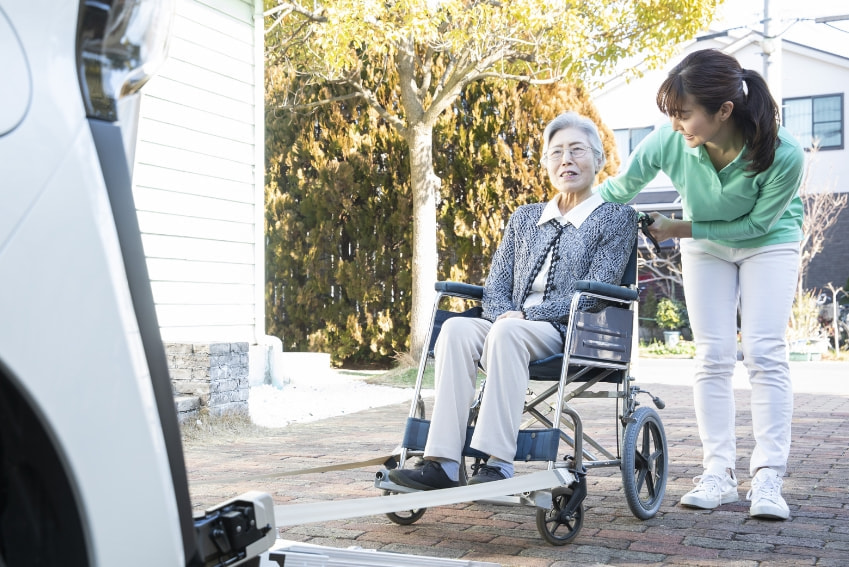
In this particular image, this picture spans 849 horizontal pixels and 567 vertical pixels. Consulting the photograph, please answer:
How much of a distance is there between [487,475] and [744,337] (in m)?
1.28

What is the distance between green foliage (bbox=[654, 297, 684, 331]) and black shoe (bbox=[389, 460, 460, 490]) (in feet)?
51.1

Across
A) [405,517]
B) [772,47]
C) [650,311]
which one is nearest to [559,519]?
[405,517]

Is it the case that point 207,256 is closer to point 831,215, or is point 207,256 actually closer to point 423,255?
point 423,255

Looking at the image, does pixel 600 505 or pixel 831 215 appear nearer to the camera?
pixel 600 505

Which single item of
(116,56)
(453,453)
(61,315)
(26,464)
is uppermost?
Answer: (116,56)

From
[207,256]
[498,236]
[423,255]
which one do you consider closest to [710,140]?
[207,256]

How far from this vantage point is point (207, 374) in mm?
5871

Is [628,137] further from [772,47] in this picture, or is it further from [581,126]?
[581,126]

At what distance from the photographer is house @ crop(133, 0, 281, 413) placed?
700 cm

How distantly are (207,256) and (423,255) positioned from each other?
3454 millimetres

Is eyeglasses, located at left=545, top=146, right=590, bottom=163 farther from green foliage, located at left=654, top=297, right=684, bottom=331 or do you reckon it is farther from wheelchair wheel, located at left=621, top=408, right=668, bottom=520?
green foliage, located at left=654, top=297, right=684, bottom=331

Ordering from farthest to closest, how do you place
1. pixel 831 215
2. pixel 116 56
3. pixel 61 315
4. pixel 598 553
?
pixel 831 215 < pixel 598 553 < pixel 116 56 < pixel 61 315

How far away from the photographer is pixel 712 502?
362cm

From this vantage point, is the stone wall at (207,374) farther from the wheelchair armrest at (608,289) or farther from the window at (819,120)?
the window at (819,120)
